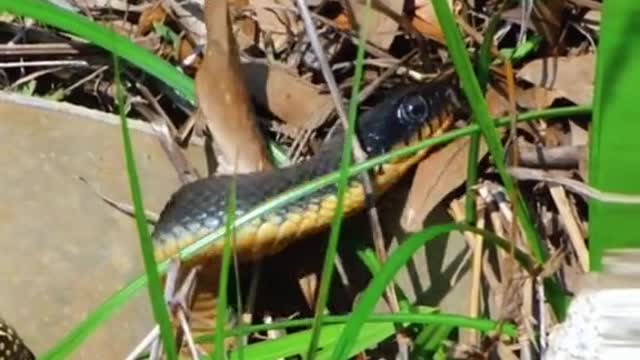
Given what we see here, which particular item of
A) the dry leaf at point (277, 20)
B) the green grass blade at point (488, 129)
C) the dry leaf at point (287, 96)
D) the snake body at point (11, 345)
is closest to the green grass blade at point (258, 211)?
the green grass blade at point (488, 129)

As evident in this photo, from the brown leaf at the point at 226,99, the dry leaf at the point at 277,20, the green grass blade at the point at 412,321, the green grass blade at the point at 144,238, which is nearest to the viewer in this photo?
the green grass blade at the point at 144,238

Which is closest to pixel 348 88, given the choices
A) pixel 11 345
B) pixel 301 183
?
pixel 301 183

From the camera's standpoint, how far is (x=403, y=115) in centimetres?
228

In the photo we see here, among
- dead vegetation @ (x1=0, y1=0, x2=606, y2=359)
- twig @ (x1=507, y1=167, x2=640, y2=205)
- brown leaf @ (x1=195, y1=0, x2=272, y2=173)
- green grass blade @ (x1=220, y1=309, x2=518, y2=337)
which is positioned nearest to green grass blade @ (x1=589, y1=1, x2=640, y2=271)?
twig @ (x1=507, y1=167, x2=640, y2=205)

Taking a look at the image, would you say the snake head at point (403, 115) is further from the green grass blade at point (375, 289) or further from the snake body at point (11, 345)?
the snake body at point (11, 345)

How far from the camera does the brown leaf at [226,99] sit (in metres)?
2.33

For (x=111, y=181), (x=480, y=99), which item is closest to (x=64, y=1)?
(x=111, y=181)

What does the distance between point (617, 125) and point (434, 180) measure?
2.06 ft

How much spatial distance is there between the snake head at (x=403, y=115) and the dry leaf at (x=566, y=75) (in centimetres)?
11

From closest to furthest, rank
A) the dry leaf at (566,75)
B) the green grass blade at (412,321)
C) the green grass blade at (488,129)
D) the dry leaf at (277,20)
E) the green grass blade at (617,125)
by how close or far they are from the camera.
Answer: the green grass blade at (617,125), the green grass blade at (488,129), the green grass blade at (412,321), the dry leaf at (566,75), the dry leaf at (277,20)

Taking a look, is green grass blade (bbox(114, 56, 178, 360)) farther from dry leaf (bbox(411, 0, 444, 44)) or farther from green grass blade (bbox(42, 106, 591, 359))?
dry leaf (bbox(411, 0, 444, 44))

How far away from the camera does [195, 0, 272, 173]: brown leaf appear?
233 centimetres

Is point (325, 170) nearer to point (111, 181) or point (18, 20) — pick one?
point (111, 181)

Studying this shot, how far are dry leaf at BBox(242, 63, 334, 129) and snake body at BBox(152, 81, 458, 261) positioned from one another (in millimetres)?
132
